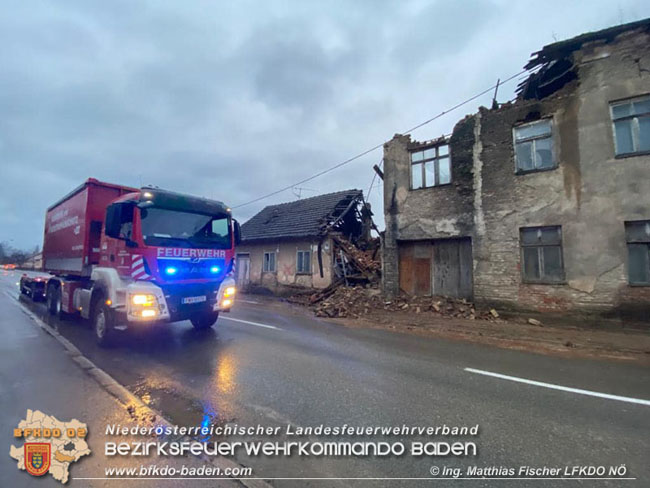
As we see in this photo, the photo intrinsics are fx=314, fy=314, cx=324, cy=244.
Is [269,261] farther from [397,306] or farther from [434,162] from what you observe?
[434,162]

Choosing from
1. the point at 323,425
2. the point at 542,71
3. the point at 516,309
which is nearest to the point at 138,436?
the point at 323,425

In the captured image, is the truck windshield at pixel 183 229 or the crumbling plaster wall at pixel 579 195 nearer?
the truck windshield at pixel 183 229

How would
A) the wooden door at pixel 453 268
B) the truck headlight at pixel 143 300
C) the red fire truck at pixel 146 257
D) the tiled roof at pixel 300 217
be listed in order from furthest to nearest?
the tiled roof at pixel 300 217 → the wooden door at pixel 453 268 → the red fire truck at pixel 146 257 → the truck headlight at pixel 143 300

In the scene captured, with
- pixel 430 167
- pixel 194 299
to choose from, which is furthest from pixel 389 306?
pixel 194 299

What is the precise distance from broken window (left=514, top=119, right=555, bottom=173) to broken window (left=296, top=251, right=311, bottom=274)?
36.3ft

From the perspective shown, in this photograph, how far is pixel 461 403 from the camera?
3988 mm

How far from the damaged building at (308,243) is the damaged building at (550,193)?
4436 millimetres

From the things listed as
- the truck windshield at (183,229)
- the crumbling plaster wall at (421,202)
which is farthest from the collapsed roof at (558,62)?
the truck windshield at (183,229)

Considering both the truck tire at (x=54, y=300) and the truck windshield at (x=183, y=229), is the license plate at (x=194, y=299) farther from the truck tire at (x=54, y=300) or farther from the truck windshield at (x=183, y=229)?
the truck tire at (x=54, y=300)

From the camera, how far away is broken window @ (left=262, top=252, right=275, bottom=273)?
20.1 m

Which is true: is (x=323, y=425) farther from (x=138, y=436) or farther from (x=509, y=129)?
(x=509, y=129)

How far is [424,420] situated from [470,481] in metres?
0.96

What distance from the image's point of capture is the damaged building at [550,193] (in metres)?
9.23

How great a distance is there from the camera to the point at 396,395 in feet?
13.8
